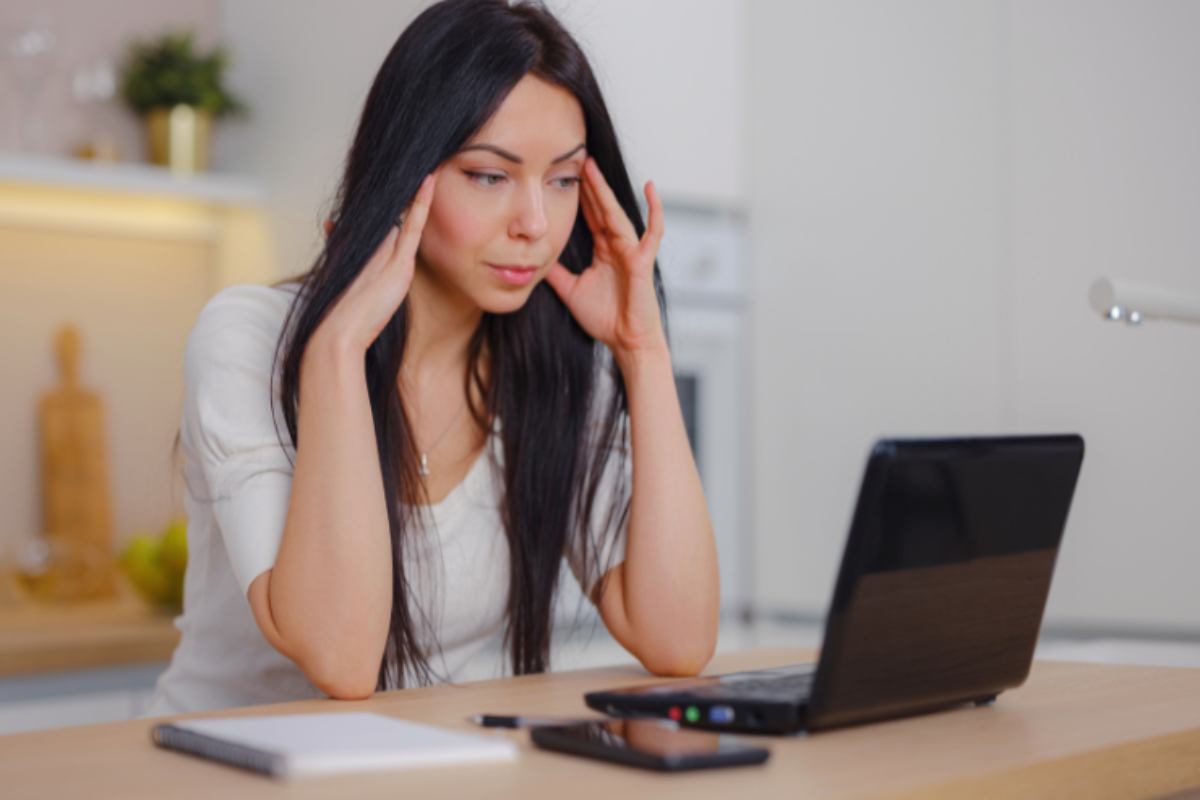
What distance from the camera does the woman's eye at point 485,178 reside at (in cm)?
147

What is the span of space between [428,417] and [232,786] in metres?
0.82

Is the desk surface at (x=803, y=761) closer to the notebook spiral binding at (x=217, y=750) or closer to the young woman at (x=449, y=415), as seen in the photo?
the notebook spiral binding at (x=217, y=750)

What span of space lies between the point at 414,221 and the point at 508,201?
3.7 inches

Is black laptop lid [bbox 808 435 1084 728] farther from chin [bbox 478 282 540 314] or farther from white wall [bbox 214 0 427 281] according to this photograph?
white wall [bbox 214 0 427 281]

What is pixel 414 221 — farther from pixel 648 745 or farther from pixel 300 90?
pixel 300 90

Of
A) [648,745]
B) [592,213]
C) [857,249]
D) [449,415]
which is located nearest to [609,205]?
[592,213]

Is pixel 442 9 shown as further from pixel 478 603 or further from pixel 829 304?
pixel 829 304

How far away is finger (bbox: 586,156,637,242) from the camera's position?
162 cm

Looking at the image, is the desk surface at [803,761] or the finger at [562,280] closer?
the desk surface at [803,761]

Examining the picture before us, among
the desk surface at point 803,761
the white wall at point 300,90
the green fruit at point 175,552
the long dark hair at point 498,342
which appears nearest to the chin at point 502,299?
the long dark hair at point 498,342

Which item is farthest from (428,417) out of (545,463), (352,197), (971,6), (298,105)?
(971,6)

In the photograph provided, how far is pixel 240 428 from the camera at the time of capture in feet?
4.54

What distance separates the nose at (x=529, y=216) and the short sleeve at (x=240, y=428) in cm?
26

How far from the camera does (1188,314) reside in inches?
54.5
